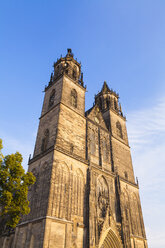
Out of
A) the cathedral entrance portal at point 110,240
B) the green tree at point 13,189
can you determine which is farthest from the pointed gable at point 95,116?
the green tree at point 13,189

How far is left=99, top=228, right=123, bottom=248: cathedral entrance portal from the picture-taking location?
17.9 m

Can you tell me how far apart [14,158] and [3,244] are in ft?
37.9

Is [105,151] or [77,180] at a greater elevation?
[105,151]

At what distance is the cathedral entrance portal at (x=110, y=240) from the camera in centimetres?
1790

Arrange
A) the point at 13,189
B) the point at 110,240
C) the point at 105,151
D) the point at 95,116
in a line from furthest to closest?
the point at 95,116 < the point at 105,151 < the point at 110,240 < the point at 13,189

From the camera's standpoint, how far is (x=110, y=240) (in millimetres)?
18484

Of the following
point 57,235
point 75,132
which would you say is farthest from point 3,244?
point 75,132

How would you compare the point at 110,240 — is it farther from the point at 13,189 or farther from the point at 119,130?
the point at 119,130

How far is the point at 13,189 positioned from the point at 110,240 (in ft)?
38.5

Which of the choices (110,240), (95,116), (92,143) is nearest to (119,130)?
(95,116)

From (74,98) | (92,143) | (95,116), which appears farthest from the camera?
(95,116)

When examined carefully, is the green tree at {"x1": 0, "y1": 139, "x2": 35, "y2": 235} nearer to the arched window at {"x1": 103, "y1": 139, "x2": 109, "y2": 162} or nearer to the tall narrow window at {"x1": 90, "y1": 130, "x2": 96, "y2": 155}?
the tall narrow window at {"x1": 90, "y1": 130, "x2": 96, "y2": 155}

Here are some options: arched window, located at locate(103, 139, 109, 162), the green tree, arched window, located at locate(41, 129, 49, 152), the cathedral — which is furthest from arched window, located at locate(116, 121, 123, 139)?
the green tree

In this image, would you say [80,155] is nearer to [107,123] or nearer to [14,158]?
[14,158]
